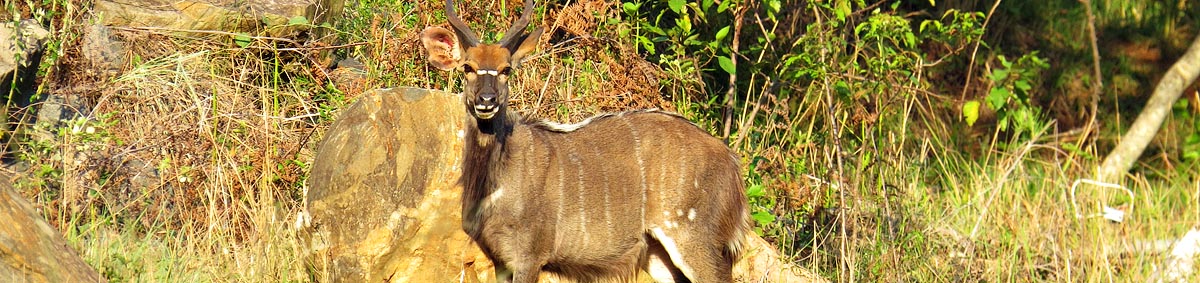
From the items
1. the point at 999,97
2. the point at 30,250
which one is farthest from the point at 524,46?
the point at 999,97

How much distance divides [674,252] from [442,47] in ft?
4.02

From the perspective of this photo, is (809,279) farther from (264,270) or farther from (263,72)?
(263,72)

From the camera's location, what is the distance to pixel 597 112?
656cm

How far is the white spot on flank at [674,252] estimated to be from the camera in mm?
5309

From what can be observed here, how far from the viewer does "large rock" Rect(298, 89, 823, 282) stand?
209 inches

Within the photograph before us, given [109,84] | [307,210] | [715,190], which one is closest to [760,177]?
[715,190]

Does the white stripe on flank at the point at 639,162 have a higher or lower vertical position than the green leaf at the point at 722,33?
lower

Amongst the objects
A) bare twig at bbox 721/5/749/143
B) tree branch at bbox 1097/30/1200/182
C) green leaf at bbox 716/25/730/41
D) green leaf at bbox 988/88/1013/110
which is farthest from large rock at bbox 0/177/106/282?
tree branch at bbox 1097/30/1200/182

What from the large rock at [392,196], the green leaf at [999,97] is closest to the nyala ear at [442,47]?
the large rock at [392,196]

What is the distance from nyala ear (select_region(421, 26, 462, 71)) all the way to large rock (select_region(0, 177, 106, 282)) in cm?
143

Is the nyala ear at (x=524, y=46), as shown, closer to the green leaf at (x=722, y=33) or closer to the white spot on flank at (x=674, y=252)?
the white spot on flank at (x=674, y=252)

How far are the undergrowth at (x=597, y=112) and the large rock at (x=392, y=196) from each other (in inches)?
8.8

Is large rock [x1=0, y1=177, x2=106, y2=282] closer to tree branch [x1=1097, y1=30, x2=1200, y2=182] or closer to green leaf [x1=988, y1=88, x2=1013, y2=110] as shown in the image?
green leaf [x1=988, y1=88, x2=1013, y2=110]

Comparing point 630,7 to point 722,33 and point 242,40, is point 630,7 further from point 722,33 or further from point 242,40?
point 242,40
